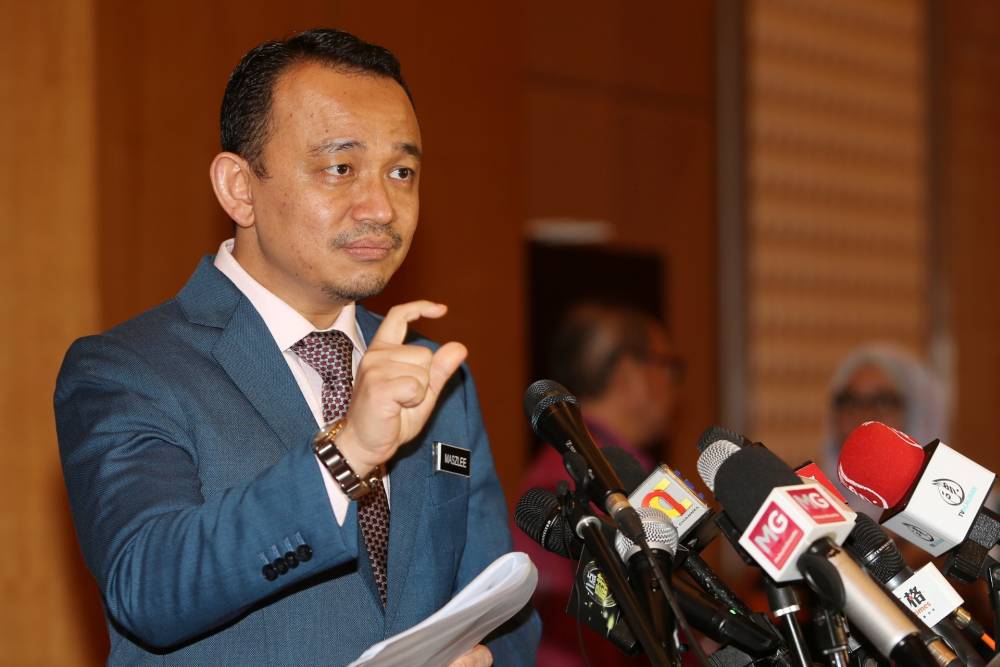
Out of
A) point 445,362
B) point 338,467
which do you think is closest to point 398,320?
point 445,362

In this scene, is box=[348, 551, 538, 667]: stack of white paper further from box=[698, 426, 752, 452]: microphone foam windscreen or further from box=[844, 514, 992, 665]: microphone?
box=[844, 514, 992, 665]: microphone

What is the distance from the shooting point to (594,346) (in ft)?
12.6

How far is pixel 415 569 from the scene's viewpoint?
1.86 metres

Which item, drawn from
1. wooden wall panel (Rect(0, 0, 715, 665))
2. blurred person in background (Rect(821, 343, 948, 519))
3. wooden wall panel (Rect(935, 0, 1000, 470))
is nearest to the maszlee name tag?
wooden wall panel (Rect(0, 0, 715, 665))

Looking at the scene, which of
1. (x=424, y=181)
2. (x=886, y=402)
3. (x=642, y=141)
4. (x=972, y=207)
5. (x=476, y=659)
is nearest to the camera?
(x=476, y=659)

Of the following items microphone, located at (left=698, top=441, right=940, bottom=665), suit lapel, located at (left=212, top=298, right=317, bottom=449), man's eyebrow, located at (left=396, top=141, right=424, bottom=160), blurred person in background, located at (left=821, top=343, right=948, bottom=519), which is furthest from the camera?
blurred person in background, located at (left=821, top=343, right=948, bottom=519)

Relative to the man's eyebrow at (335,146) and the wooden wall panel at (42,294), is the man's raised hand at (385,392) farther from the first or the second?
the wooden wall panel at (42,294)

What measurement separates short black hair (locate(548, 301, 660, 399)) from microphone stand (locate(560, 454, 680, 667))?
2401mm

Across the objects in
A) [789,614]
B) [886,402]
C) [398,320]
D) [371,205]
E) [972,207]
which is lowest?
[886,402]

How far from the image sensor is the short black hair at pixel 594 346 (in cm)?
381

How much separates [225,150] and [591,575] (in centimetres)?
103

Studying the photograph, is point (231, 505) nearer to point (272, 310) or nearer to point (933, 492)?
point (272, 310)

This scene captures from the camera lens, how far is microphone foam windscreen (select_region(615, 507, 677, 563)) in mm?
1355

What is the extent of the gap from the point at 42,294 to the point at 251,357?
5.02 ft
